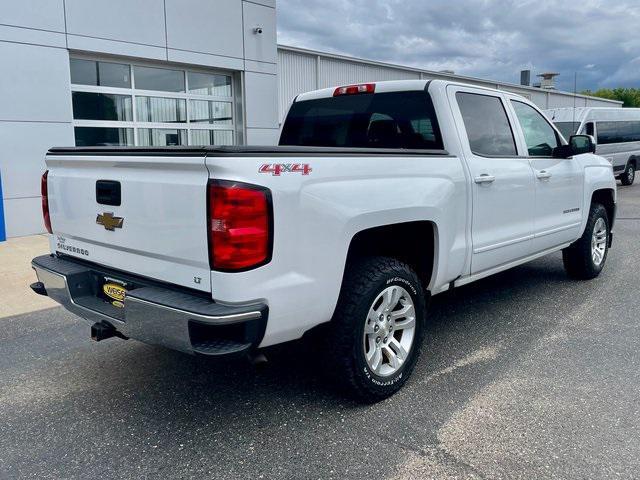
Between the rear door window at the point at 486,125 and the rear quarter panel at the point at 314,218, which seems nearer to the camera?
the rear quarter panel at the point at 314,218

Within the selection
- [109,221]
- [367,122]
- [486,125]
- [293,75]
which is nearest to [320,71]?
[293,75]

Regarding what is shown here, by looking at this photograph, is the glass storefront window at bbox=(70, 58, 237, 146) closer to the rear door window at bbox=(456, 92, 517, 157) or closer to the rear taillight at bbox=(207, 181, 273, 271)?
the rear door window at bbox=(456, 92, 517, 157)

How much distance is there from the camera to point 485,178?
13.8ft

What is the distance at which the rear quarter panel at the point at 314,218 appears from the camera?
2699 millimetres

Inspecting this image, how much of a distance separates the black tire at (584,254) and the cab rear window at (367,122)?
288cm

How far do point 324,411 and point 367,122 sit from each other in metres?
2.35

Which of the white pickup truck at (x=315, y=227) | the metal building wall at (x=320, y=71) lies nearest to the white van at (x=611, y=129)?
the metal building wall at (x=320, y=71)

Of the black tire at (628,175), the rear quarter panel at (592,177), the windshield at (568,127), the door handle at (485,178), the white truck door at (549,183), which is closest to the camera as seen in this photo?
the door handle at (485,178)

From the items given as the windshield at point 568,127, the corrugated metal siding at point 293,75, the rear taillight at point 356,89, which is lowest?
the rear taillight at point 356,89

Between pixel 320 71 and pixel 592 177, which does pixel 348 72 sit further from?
pixel 592 177

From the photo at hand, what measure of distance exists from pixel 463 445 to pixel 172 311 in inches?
64.5

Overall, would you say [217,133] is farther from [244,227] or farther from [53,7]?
[244,227]

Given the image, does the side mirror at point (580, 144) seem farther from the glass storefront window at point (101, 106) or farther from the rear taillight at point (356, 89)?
the glass storefront window at point (101, 106)

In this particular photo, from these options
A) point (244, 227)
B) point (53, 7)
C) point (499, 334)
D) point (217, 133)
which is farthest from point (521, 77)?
point (244, 227)
